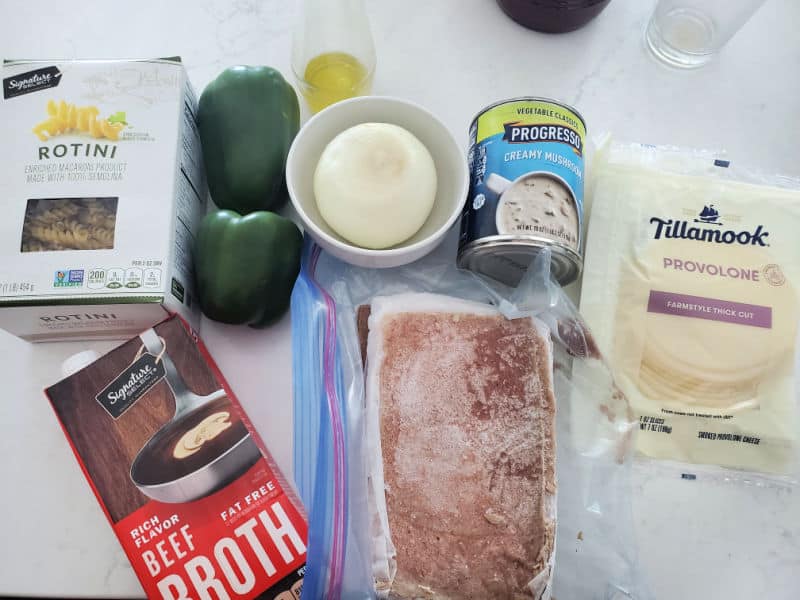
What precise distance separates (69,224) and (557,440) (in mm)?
535

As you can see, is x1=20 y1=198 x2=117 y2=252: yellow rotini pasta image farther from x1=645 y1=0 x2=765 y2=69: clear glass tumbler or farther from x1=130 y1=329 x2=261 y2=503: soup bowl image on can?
x1=645 y1=0 x2=765 y2=69: clear glass tumbler

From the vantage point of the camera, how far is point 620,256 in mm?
687

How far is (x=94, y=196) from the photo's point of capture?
0.60m

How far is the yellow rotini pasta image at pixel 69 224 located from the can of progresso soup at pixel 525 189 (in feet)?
1.17

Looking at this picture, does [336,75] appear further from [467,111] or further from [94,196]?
[94,196]

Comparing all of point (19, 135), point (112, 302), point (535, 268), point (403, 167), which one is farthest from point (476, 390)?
point (19, 135)

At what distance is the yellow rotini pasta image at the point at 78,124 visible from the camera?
24.6 inches

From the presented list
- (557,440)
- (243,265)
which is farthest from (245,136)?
(557,440)

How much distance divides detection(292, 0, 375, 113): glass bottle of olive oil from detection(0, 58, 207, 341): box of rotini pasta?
17cm

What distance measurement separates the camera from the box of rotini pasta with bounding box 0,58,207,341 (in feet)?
1.91

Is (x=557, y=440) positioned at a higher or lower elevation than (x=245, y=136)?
lower

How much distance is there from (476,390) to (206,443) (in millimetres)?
267

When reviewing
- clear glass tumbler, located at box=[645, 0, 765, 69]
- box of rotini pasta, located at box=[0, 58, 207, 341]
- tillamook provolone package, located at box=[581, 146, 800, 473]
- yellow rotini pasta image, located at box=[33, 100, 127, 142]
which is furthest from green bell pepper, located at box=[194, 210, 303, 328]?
clear glass tumbler, located at box=[645, 0, 765, 69]
